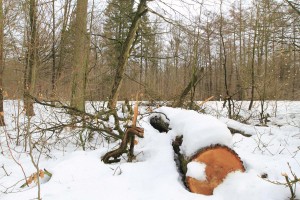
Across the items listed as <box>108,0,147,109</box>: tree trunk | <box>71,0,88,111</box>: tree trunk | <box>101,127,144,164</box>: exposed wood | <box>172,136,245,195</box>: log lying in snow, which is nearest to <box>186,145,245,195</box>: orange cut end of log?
<box>172,136,245,195</box>: log lying in snow

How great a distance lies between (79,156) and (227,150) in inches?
72.0

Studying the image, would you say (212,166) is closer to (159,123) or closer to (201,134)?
(201,134)

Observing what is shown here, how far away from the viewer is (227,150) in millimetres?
2912

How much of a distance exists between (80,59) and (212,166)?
5.17 meters

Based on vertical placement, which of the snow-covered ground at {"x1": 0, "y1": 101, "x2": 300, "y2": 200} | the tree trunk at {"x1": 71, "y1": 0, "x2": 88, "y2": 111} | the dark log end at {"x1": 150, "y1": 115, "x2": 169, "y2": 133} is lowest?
the snow-covered ground at {"x1": 0, "y1": 101, "x2": 300, "y2": 200}

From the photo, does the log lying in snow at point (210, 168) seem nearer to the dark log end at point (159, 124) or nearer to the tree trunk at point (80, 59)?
the dark log end at point (159, 124)

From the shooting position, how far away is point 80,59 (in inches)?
283

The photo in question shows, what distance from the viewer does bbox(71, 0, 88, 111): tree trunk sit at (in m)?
7.02

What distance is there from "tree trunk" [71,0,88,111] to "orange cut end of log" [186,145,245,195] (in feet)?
15.2

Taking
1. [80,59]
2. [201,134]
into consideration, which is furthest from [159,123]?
[80,59]

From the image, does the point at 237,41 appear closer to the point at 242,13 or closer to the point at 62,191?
the point at 242,13

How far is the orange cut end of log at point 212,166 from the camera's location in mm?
2850

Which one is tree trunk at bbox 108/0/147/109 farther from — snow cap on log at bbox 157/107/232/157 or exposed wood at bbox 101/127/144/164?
snow cap on log at bbox 157/107/232/157

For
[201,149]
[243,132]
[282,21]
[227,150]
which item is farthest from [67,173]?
[282,21]
